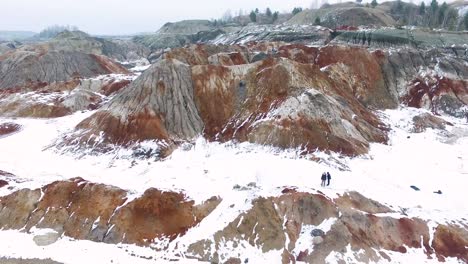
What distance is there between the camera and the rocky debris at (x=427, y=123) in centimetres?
5033

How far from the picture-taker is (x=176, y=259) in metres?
26.5

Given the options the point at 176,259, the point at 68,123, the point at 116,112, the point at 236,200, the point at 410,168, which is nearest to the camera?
the point at 176,259

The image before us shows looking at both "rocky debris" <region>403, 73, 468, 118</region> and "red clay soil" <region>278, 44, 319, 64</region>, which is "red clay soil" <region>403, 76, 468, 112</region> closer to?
"rocky debris" <region>403, 73, 468, 118</region>

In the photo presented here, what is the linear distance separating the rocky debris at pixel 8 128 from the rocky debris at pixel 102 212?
66.6 ft

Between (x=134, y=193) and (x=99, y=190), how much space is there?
3.07 meters

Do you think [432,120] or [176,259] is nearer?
[176,259]

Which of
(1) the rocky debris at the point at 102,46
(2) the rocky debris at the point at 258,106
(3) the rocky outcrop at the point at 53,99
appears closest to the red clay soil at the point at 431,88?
(2) the rocky debris at the point at 258,106

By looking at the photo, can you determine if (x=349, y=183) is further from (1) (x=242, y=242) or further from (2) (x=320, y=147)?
(1) (x=242, y=242)

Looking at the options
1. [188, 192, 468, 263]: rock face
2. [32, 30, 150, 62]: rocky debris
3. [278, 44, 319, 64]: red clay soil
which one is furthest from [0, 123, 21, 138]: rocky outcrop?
[32, 30, 150, 62]: rocky debris

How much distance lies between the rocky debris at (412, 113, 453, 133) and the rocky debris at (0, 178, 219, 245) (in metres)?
32.9

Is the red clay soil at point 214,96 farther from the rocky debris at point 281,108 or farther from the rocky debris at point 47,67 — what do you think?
the rocky debris at point 47,67

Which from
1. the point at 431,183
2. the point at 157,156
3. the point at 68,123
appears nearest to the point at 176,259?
the point at 157,156

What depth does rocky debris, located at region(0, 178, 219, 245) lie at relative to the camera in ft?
95.6

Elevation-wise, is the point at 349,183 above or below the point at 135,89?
below
